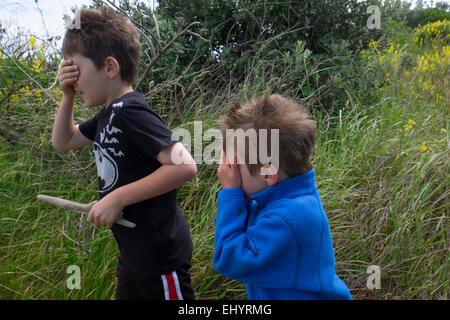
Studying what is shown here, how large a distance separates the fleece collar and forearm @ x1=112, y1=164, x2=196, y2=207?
0.31m

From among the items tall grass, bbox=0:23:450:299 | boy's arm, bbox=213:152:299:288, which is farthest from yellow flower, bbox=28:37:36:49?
boy's arm, bbox=213:152:299:288

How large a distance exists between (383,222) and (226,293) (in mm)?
1068

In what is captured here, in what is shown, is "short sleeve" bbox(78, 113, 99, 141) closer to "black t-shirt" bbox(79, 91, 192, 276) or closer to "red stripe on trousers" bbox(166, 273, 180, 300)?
"black t-shirt" bbox(79, 91, 192, 276)

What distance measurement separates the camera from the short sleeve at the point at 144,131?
1.35 meters

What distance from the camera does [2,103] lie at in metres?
3.01

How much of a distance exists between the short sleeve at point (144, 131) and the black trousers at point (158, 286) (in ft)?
1.61

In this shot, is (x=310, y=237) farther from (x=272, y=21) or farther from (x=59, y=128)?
(x=272, y=21)

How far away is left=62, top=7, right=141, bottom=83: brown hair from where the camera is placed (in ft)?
4.75

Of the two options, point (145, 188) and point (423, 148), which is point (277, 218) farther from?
point (423, 148)

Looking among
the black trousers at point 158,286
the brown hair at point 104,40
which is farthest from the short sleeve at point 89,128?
the black trousers at point 158,286

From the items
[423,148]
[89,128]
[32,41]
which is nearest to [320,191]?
[423,148]

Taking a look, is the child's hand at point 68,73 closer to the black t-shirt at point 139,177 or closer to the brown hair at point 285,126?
the black t-shirt at point 139,177

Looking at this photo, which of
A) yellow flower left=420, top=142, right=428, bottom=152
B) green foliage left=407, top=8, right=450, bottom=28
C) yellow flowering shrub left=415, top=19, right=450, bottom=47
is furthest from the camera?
green foliage left=407, top=8, right=450, bottom=28
